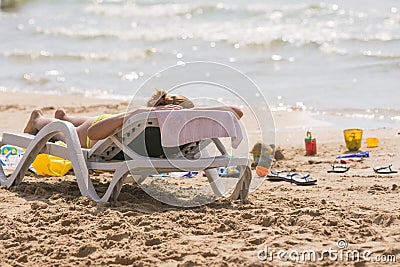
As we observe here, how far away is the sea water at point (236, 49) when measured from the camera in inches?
421

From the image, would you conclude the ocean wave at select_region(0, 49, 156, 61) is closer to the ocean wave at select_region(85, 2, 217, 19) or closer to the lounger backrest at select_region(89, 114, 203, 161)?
the ocean wave at select_region(85, 2, 217, 19)

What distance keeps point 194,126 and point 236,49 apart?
31.6 ft

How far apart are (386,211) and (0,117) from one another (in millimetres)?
6116

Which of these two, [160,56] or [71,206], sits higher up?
[160,56]

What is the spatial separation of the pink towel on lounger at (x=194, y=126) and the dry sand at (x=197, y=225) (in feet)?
1.60

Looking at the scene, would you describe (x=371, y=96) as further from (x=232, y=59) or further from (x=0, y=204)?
(x=0, y=204)

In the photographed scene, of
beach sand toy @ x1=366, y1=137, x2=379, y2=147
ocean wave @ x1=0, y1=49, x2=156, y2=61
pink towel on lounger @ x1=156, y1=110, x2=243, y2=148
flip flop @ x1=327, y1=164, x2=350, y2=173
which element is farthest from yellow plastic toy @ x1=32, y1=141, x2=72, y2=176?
ocean wave @ x1=0, y1=49, x2=156, y2=61

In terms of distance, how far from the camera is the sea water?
10688mm

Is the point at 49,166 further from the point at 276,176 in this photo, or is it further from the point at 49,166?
the point at 276,176

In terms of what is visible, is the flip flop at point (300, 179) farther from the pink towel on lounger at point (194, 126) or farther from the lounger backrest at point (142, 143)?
the pink towel on lounger at point (194, 126)

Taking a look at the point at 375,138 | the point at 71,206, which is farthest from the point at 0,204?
the point at 375,138

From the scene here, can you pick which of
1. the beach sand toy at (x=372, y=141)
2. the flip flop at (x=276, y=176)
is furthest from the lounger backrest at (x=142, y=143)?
the beach sand toy at (x=372, y=141)

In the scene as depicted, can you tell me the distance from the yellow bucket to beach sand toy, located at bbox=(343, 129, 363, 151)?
2.83 metres

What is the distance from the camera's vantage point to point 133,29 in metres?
18.4
